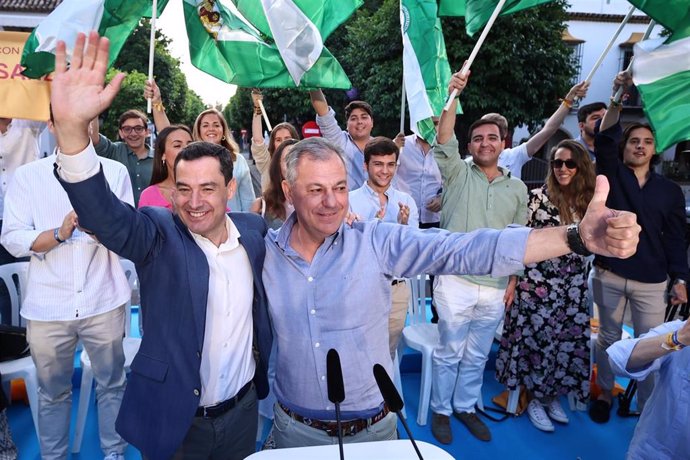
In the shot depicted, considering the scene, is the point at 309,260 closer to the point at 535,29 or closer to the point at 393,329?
the point at 393,329

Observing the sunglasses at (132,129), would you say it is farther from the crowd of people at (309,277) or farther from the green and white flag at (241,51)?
the crowd of people at (309,277)

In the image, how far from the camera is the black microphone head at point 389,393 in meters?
1.12

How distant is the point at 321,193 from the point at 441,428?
8.19ft

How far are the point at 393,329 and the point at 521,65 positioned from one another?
43.4ft

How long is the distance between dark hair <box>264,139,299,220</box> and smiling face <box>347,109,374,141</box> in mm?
1549

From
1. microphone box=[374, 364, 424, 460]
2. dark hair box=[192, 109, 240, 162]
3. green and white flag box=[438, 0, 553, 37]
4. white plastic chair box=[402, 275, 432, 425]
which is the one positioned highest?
green and white flag box=[438, 0, 553, 37]

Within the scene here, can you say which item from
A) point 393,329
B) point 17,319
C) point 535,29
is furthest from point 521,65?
point 17,319

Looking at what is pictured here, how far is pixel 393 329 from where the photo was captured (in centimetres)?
348

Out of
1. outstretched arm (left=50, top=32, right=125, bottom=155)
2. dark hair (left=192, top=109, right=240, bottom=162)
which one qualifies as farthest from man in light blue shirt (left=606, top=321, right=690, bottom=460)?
dark hair (left=192, top=109, right=240, bottom=162)

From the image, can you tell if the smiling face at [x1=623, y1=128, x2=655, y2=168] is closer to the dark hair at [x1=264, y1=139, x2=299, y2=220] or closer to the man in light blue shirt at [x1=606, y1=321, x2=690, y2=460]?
the man in light blue shirt at [x1=606, y1=321, x2=690, y2=460]

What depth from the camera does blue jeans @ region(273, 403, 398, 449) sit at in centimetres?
187

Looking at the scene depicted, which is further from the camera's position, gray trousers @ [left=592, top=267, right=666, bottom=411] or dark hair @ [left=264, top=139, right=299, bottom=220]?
gray trousers @ [left=592, top=267, right=666, bottom=411]

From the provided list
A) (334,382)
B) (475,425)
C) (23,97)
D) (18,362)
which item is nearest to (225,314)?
(334,382)

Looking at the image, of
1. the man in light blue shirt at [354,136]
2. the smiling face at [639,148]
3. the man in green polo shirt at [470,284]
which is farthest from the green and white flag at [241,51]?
the smiling face at [639,148]
